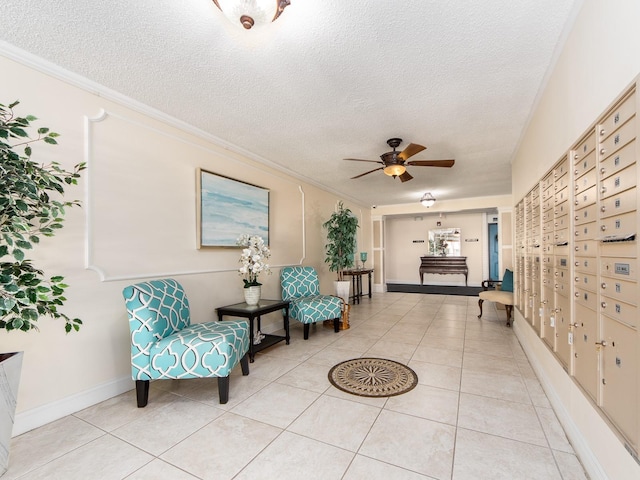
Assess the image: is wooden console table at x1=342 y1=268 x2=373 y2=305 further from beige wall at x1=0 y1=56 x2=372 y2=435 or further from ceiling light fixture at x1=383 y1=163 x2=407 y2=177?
beige wall at x1=0 y1=56 x2=372 y2=435

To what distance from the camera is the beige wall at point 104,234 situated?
2010 millimetres

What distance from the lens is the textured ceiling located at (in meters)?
1.64

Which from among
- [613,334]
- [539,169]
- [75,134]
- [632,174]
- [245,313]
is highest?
[75,134]

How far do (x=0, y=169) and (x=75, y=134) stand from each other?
922 millimetres

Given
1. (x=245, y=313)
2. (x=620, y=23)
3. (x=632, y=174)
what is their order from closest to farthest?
(x=632, y=174) → (x=620, y=23) → (x=245, y=313)

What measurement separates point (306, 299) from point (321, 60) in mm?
2910

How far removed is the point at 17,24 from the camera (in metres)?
1.72

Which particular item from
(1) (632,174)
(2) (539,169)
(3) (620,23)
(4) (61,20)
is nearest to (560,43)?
(3) (620,23)

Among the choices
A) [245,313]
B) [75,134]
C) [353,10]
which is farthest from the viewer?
[245,313]

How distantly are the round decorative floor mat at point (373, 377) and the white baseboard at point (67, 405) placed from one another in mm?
1741

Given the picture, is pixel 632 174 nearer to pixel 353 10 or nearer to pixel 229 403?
pixel 353 10

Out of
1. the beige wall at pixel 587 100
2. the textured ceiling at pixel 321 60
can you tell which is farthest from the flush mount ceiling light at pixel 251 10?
the beige wall at pixel 587 100

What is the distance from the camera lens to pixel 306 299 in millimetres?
4090

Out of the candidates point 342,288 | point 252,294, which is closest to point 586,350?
point 252,294
